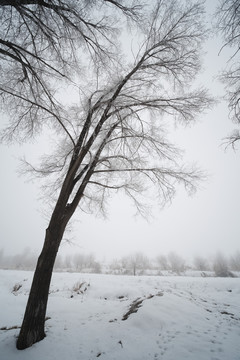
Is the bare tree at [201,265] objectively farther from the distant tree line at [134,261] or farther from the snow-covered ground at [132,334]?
the snow-covered ground at [132,334]

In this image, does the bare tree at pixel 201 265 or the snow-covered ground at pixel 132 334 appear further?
the bare tree at pixel 201 265

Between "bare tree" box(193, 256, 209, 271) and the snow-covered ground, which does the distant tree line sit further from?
the snow-covered ground

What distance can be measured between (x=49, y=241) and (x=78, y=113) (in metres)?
3.78

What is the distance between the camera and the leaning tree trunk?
305cm

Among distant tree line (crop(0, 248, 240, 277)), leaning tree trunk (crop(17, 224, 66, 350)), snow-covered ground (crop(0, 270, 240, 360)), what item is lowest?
distant tree line (crop(0, 248, 240, 277))

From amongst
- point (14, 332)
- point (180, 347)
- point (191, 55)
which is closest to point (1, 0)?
point (191, 55)

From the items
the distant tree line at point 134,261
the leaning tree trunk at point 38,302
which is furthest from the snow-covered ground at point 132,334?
the distant tree line at point 134,261

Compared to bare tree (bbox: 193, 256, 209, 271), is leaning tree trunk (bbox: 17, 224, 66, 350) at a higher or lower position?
higher

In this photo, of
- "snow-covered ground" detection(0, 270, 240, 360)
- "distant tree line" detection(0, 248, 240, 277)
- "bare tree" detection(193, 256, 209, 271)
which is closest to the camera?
"snow-covered ground" detection(0, 270, 240, 360)

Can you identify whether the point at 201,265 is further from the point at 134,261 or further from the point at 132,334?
the point at 132,334

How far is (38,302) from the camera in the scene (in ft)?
10.4

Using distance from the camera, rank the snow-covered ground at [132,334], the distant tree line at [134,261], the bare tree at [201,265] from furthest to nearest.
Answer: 1. the distant tree line at [134,261]
2. the bare tree at [201,265]
3. the snow-covered ground at [132,334]

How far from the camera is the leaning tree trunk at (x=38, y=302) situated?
3.05m


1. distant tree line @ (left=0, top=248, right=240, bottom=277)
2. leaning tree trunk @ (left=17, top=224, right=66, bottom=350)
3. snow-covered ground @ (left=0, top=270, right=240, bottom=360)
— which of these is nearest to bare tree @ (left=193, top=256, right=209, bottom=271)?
distant tree line @ (left=0, top=248, right=240, bottom=277)
